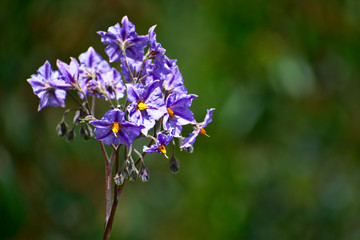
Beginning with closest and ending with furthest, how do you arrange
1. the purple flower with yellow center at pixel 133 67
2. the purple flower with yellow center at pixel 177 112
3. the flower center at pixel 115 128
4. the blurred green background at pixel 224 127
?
1. the flower center at pixel 115 128
2. the purple flower with yellow center at pixel 177 112
3. the purple flower with yellow center at pixel 133 67
4. the blurred green background at pixel 224 127

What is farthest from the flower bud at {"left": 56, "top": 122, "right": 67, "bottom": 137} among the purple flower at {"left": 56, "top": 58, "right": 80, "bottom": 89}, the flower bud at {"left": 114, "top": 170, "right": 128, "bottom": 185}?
the flower bud at {"left": 114, "top": 170, "right": 128, "bottom": 185}

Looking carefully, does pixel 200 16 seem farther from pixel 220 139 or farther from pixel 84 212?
pixel 84 212

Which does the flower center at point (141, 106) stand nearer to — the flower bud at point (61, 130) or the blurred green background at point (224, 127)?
the flower bud at point (61, 130)

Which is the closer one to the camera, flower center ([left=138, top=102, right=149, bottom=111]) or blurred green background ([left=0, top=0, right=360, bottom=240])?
flower center ([left=138, top=102, right=149, bottom=111])

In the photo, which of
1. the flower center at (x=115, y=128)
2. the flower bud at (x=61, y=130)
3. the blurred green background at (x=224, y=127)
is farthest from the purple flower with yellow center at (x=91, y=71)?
the blurred green background at (x=224, y=127)

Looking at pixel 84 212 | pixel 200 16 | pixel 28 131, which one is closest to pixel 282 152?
pixel 200 16

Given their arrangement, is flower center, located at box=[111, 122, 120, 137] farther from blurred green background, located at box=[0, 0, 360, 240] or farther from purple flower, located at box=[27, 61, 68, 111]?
blurred green background, located at box=[0, 0, 360, 240]

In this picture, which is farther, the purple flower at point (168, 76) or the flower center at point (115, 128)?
the purple flower at point (168, 76)

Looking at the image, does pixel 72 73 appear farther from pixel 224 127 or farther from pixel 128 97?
pixel 224 127
